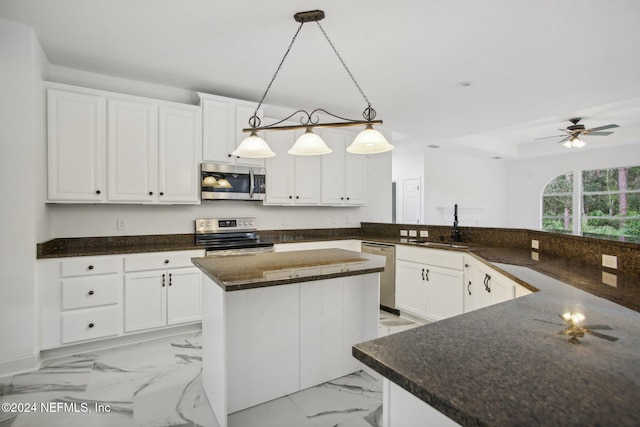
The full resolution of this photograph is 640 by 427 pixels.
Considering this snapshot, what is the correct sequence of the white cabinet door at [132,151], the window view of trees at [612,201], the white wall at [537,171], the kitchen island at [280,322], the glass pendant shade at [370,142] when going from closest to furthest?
the kitchen island at [280,322] < the glass pendant shade at [370,142] < the white cabinet door at [132,151] < the window view of trees at [612,201] < the white wall at [537,171]

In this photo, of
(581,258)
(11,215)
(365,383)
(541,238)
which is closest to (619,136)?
(541,238)

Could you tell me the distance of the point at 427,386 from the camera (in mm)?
611

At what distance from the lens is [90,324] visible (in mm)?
2762

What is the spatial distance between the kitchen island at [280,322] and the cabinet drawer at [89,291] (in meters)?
1.27

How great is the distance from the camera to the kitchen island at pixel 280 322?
5.93ft

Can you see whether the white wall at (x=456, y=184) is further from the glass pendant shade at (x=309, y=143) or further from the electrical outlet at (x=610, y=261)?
the glass pendant shade at (x=309, y=143)

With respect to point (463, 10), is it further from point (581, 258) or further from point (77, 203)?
point (77, 203)

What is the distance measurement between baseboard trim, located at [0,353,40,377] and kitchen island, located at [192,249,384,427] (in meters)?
1.51

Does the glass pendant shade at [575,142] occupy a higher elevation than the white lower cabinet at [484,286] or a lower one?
higher

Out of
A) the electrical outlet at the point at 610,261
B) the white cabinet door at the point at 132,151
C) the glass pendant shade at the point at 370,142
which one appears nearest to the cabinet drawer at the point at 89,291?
the white cabinet door at the point at 132,151

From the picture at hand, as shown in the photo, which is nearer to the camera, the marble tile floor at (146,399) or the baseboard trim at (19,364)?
the marble tile floor at (146,399)

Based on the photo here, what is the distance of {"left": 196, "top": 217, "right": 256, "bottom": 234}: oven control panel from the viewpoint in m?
3.70

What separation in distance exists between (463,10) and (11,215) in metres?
3.67

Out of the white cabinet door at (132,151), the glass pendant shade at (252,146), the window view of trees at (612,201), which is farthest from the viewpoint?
the window view of trees at (612,201)
